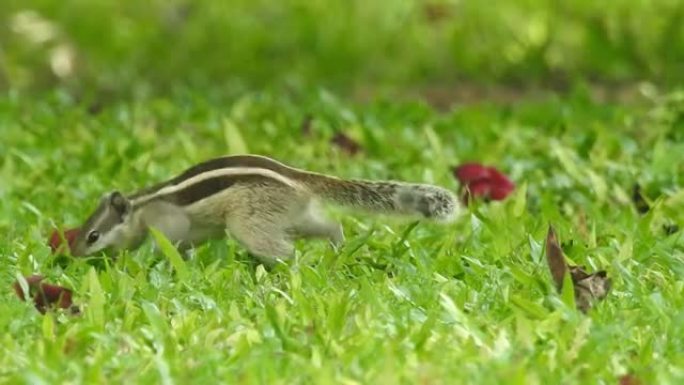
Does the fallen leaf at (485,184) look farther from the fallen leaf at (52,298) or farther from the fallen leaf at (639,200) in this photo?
the fallen leaf at (52,298)

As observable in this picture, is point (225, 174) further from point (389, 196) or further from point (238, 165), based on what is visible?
point (389, 196)

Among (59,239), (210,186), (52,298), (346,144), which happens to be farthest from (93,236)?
(346,144)

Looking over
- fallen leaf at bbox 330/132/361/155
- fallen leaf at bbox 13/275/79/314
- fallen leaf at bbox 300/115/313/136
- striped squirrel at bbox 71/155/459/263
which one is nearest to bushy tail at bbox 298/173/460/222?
striped squirrel at bbox 71/155/459/263

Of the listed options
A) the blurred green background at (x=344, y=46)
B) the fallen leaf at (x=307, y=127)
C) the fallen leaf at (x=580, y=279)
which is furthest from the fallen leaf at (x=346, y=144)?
the fallen leaf at (x=580, y=279)

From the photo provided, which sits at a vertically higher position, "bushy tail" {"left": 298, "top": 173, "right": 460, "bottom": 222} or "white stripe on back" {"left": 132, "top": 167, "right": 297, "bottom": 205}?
"white stripe on back" {"left": 132, "top": 167, "right": 297, "bottom": 205}

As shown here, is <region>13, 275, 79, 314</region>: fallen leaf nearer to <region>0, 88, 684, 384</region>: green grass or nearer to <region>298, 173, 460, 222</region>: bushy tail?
<region>0, 88, 684, 384</region>: green grass

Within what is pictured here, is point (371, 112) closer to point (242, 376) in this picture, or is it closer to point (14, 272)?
point (14, 272)
